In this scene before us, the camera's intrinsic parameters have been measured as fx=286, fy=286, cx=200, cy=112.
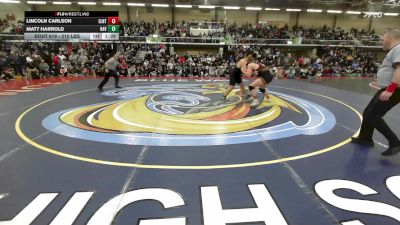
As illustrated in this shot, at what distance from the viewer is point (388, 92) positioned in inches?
131

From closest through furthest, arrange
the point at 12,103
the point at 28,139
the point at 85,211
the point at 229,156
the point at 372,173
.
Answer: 1. the point at 85,211
2. the point at 372,173
3. the point at 229,156
4. the point at 28,139
5. the point at 12,103

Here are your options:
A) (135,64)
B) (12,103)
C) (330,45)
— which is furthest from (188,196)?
(330,45)

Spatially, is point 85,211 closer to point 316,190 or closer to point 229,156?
point 229,156

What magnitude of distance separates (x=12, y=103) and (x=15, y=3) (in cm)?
2341

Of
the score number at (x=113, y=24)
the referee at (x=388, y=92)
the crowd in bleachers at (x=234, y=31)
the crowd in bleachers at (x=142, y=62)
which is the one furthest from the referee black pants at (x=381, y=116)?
the crowd in bleachers at (x=234, y=31)

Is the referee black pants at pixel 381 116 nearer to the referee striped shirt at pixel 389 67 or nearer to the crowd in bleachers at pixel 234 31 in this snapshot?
the referee striped shirt at pixel 389 67

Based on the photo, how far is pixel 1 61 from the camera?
12.3m

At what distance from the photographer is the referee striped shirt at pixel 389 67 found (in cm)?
336

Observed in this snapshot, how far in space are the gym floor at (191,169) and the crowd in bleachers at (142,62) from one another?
877 centimetres

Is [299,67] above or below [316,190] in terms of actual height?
above

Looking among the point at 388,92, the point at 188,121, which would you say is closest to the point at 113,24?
the point at 188,121
